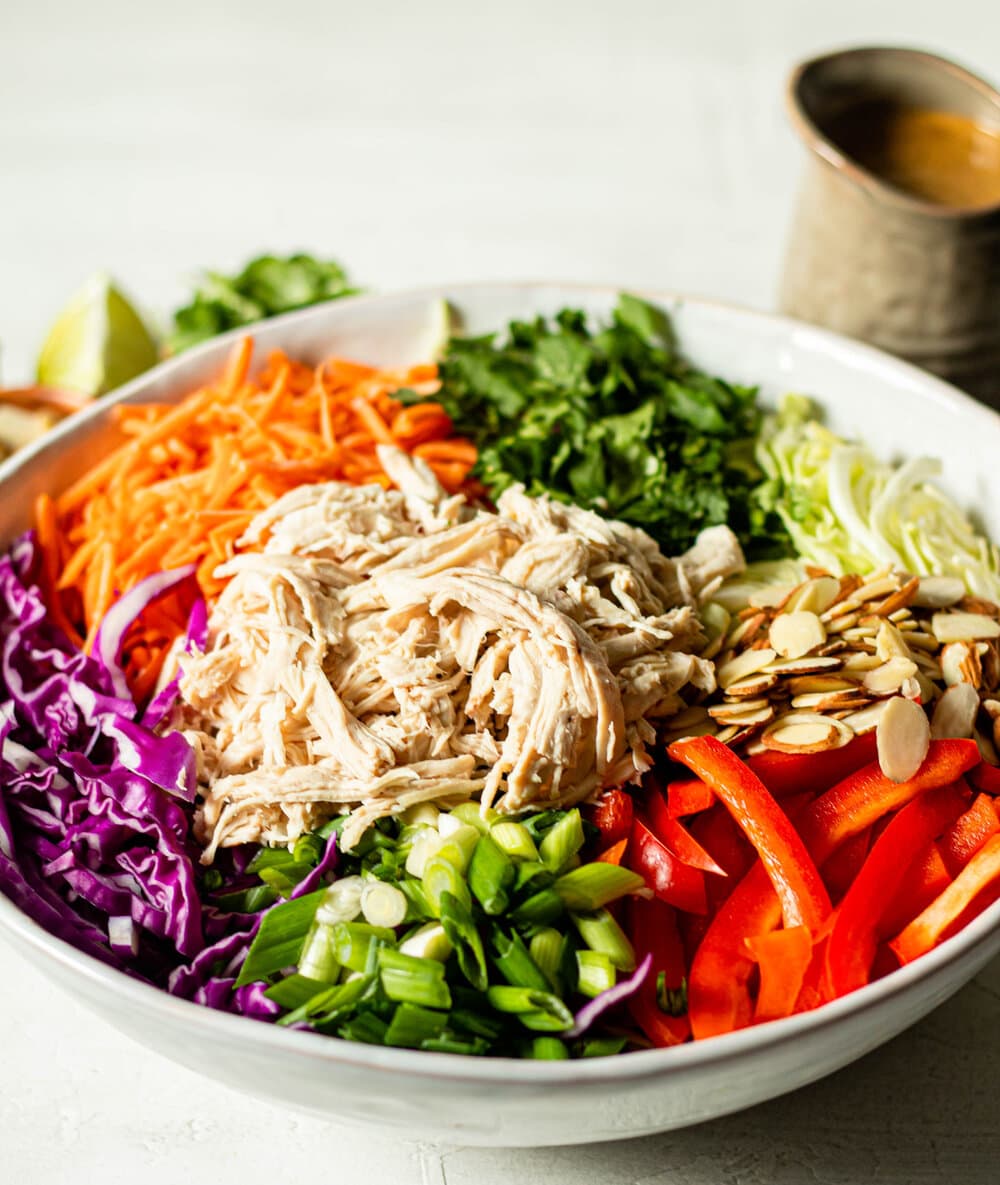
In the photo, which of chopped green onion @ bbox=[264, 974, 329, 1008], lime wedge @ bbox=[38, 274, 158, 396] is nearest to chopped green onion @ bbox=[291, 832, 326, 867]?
chopped green onion @ bbox=[264, 974, 329, 1008]

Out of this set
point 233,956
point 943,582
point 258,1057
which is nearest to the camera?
point 258,1057

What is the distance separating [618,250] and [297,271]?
5.42 ft

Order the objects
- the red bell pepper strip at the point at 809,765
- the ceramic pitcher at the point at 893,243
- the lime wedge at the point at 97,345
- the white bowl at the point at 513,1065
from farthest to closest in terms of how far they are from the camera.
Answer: the lime wedge at the point at 97,345, the ceramic pitcher at the point at 893,243, the red bell pepper strip at the point at 809,765, the white bowl at the point at 513,1065

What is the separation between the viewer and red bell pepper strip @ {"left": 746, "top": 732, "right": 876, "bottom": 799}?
2.74 metres

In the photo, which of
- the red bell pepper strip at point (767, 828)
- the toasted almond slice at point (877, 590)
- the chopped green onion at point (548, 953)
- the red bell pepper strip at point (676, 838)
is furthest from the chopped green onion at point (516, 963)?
the toasted almond slice at point (877, 590)

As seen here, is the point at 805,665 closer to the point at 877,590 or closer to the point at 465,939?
the point at 877,590

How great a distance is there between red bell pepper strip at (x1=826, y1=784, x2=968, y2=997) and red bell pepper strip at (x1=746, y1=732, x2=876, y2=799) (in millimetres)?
154

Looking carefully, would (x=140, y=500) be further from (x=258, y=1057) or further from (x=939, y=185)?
(x=939, y=185)

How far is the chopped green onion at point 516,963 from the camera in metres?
2.37

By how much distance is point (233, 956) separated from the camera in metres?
2.61

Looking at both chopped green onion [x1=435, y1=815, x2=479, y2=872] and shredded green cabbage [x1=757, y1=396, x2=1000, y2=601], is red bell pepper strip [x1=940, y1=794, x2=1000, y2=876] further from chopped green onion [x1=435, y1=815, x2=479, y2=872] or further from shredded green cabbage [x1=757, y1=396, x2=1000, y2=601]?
chopped green onion [x1=435, y1=815, x2=479, y2=872]

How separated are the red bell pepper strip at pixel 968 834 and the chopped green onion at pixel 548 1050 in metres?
0.89

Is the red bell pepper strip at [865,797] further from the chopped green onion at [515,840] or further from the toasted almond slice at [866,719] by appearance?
the chopped green onion at [515,840]

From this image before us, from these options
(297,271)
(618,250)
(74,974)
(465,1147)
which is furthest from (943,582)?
(618,250)
